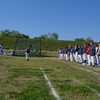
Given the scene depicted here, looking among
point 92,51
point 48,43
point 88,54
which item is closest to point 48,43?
point 48,43

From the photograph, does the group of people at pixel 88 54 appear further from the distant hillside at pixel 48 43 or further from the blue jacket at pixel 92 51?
the distant hillside at pixel 48 43

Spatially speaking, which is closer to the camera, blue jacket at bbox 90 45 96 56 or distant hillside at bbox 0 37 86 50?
blue jacket at bbox 90 45 96 56

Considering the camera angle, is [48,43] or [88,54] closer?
[88,54]

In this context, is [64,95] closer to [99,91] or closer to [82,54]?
[99,91]

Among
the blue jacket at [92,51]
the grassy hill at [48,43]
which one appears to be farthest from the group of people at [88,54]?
the grassy hill at [48,43]

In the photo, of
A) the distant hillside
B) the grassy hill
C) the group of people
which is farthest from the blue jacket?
the distant hillside

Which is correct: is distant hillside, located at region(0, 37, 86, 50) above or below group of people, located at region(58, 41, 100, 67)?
above

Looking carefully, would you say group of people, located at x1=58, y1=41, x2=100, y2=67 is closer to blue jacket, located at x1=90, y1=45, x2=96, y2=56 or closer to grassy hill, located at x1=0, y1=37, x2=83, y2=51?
blue jacket, located at x1=90, y1=45, x2=96, y2=56

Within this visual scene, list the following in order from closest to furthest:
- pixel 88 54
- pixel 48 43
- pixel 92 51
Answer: pixel 92 51
pixel 88 54
pixel 48 43

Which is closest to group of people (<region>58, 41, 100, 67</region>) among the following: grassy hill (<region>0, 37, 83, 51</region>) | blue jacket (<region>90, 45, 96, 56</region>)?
blue jacket (<region>90, 45, 96, 56</region>)

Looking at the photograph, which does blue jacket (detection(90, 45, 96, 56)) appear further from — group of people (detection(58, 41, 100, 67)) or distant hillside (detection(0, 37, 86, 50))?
distant hillside (detection(0, 37, 86, 50))

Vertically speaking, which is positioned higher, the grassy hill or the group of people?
the grassy hill

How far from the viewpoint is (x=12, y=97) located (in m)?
4.77

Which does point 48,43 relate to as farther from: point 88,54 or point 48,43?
point 88,54
